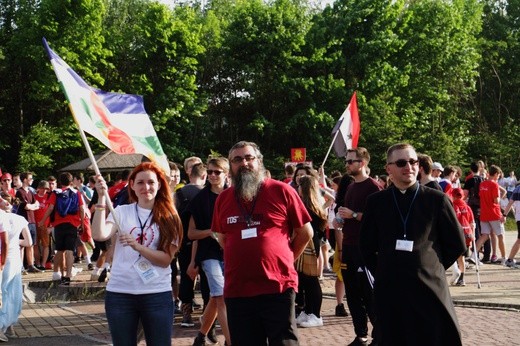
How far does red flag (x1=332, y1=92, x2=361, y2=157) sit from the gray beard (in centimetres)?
1095

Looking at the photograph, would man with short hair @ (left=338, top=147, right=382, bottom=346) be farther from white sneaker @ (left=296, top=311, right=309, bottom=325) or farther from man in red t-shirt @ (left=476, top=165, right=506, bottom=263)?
man in red t-shirt @ (left=476, top=165, right=506, bottom=263)

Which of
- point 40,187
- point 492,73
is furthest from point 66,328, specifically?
point 492,73

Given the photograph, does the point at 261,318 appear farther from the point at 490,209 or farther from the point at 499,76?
the point at 499,76

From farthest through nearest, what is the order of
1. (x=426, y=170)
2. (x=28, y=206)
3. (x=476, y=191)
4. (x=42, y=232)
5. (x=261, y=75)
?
(x=261, y=75)
(x=42, y=232)
(x=28, y=206)
(x=476, y=191)
(x=426, y=170)

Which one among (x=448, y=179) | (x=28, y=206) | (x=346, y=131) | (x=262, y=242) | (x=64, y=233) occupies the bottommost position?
(x=64, y=233)

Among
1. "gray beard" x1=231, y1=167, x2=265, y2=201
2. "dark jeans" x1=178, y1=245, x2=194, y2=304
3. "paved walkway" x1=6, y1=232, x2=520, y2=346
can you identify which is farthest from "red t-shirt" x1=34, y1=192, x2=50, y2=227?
"gray beard" x1=231, y1=167, x2=265, y2=201

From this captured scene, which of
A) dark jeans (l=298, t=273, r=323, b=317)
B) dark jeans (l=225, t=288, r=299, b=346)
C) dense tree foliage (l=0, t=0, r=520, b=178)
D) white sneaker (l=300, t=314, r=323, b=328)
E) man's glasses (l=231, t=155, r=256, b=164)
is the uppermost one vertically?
dense tree foliage (l=0, t=0, r=520, b=178)

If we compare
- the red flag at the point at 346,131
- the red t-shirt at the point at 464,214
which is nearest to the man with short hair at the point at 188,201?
the red t-shirt at the point at 464,214

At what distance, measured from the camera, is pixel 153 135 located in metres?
8.55

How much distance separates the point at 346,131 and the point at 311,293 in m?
7.88

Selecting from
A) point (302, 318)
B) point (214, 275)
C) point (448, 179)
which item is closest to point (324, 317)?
point (302, 318)

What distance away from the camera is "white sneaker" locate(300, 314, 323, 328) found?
1041cm

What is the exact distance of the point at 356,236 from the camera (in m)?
9.15

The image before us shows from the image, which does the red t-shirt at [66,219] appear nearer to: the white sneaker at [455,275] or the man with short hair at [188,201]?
the man with short hair at [188,201]
